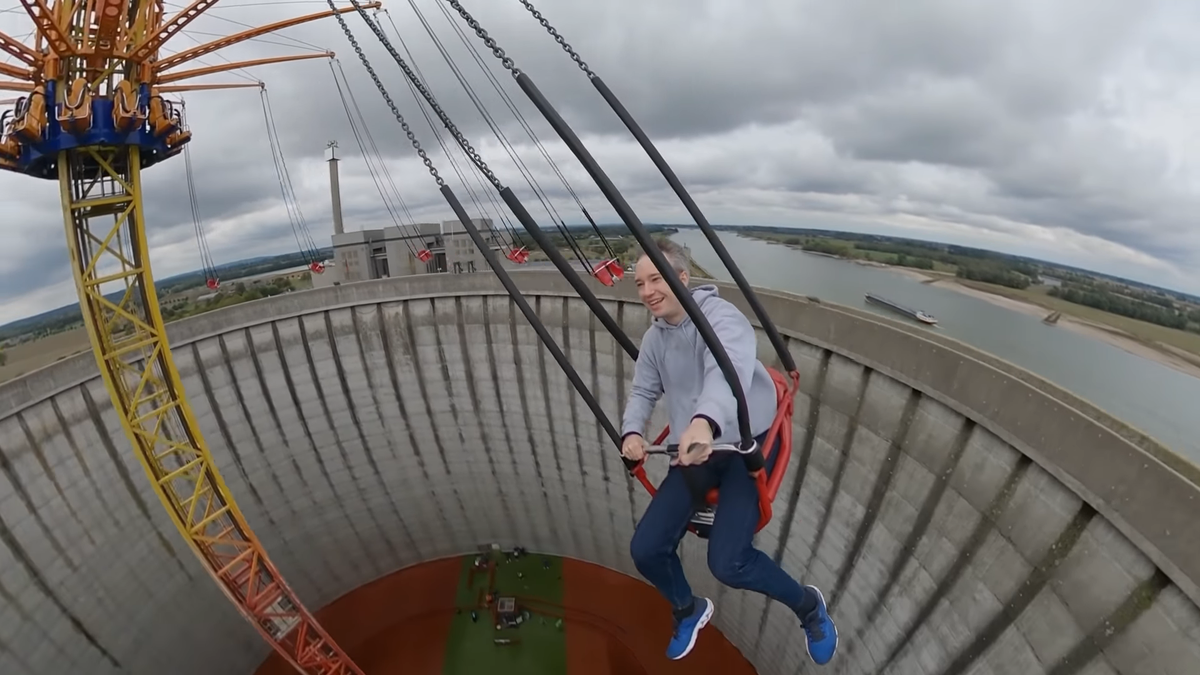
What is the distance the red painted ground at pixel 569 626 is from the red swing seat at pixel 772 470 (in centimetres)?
1287

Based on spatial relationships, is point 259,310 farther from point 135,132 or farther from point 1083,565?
point 1083,565

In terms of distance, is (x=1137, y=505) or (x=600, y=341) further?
(x=600, y=341)

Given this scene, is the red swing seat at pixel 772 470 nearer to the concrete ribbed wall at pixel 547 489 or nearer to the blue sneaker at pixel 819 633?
the blue sneaker at pixel 819 633

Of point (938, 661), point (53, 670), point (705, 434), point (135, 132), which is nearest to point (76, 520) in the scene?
point (53, 670)

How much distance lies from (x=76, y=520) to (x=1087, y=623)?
20.7m

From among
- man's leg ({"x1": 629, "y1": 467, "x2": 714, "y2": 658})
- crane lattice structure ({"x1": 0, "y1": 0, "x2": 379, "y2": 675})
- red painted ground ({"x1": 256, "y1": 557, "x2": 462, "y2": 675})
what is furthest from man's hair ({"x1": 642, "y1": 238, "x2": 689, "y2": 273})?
red painted ground ({"x1": 256, "y1": 557, "x2": 462, "y2": 675})

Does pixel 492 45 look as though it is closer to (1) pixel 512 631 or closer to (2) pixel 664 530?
(2) pixel 664 530

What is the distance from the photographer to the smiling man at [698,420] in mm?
3973

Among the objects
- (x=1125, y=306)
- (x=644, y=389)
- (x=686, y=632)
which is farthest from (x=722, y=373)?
(x=1125, y=306)

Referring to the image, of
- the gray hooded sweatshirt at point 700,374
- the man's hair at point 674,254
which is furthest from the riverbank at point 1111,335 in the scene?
the man's hair at point 674,254

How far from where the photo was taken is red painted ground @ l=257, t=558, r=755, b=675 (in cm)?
1530

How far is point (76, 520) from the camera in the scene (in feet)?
40.8

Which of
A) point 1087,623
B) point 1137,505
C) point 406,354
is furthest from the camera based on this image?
point 406,354

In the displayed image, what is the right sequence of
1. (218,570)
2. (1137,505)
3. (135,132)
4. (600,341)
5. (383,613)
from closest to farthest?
(1137,505) < (135,132) < (218,570) < (600,341) < (383,613)
